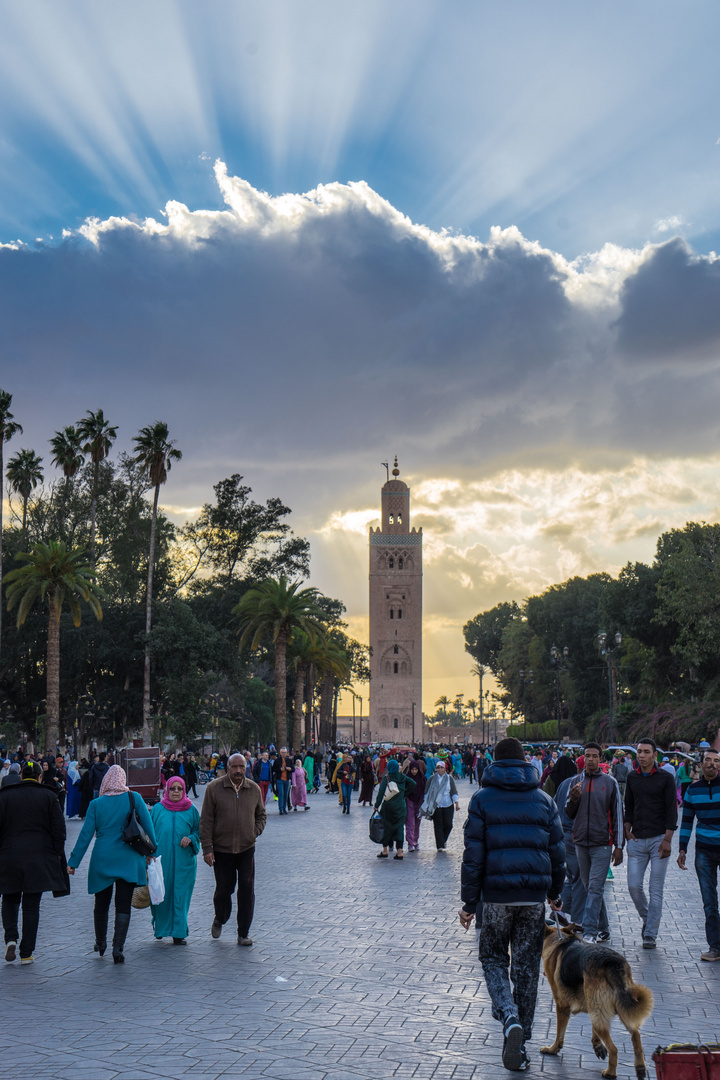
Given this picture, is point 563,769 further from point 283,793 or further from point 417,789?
point 283,793

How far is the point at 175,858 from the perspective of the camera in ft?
30.3

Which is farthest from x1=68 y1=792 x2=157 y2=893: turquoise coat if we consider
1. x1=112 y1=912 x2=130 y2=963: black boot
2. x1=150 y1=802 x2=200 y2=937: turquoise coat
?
x1=150 y1=802 x2=200 y2=937: turquoise coat

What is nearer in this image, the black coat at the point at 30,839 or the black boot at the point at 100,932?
the black coat at the point at 30,839

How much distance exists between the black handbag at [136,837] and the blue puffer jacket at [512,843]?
12.2ft

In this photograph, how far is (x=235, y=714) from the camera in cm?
5759

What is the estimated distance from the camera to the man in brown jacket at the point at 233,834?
30.3 feet

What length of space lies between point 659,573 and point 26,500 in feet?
113

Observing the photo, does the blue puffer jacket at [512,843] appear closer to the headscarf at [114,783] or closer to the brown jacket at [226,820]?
the brown jacket at [226,820]

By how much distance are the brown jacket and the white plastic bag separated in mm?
418

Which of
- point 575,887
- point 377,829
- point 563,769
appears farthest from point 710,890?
point 377,829

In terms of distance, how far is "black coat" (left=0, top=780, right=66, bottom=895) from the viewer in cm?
845

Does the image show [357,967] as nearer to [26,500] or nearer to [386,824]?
[386,824]

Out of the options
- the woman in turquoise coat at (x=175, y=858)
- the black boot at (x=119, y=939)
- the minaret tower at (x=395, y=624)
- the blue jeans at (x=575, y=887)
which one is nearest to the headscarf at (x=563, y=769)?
the blue jeans at (x=575, y=887)

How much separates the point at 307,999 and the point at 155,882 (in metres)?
2.37
